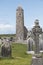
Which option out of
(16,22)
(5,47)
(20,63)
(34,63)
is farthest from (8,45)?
(16,22)

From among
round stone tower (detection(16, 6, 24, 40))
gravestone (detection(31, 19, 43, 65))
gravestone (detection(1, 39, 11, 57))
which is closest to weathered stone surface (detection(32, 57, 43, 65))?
gravestone (detection(31, 19, 43, 65))

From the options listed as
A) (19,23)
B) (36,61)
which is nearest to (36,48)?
(36,61)

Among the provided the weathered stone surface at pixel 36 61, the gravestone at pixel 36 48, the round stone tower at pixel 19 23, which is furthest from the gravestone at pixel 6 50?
the round stone tower at pixel 19 23

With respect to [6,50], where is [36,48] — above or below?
above

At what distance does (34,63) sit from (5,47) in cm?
586

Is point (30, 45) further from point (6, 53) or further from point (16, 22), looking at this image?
point (16, 22)

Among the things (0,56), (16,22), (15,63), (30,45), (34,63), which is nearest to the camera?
(34,63)

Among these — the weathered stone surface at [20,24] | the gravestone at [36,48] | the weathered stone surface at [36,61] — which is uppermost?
the weathered stone surface at [20,24]

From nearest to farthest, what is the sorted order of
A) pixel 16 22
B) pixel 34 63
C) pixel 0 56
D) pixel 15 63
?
pixel 34 63, pixel 15 63, pixel 0 56, pixel 16 22

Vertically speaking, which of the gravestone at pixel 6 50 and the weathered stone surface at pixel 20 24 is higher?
the weathered stone surface at pixel 20 24

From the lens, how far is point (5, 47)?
2056 cm

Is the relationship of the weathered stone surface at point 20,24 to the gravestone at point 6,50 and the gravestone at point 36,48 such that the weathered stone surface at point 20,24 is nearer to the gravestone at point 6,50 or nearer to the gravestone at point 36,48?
the gravestone at point 6,50

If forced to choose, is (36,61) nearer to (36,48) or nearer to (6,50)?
(36,48)

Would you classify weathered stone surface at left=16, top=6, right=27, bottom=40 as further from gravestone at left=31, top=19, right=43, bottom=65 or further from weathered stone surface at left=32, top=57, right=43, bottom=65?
weathered stone surface at left=32, top=57, right=43, bottom=65
